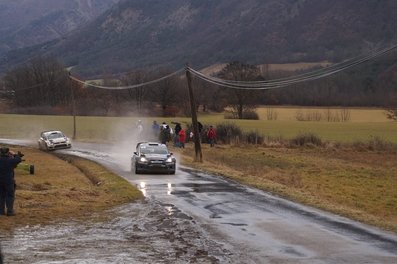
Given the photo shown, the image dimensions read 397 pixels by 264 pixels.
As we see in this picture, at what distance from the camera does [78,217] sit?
17312 mm

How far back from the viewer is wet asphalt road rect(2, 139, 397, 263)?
12289 mm

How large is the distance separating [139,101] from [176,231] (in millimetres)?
112020

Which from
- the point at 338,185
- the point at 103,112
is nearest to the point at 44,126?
the point at 103,112

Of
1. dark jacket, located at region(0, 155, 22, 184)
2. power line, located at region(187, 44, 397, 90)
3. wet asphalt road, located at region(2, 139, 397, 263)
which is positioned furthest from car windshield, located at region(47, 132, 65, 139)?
dark jacket, located at region(0, 155, 22, 184)

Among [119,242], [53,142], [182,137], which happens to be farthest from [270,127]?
[119,242]

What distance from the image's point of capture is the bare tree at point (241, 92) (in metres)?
98.8

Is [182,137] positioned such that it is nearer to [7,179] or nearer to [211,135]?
[211,135]

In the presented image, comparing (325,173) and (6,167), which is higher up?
(6,167)

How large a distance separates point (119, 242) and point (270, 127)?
68.5m

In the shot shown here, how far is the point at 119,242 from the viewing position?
13.8m

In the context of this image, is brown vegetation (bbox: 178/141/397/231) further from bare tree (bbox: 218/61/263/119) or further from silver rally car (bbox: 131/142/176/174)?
bare tree (bbox: 218/61/263/119)

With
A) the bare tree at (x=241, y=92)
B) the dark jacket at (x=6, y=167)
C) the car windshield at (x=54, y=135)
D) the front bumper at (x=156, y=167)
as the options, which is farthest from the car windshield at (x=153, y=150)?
the bare tree at (x=241, y=92)

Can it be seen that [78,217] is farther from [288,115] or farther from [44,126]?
[288,115]

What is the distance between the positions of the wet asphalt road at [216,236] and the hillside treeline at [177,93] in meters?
78.9
